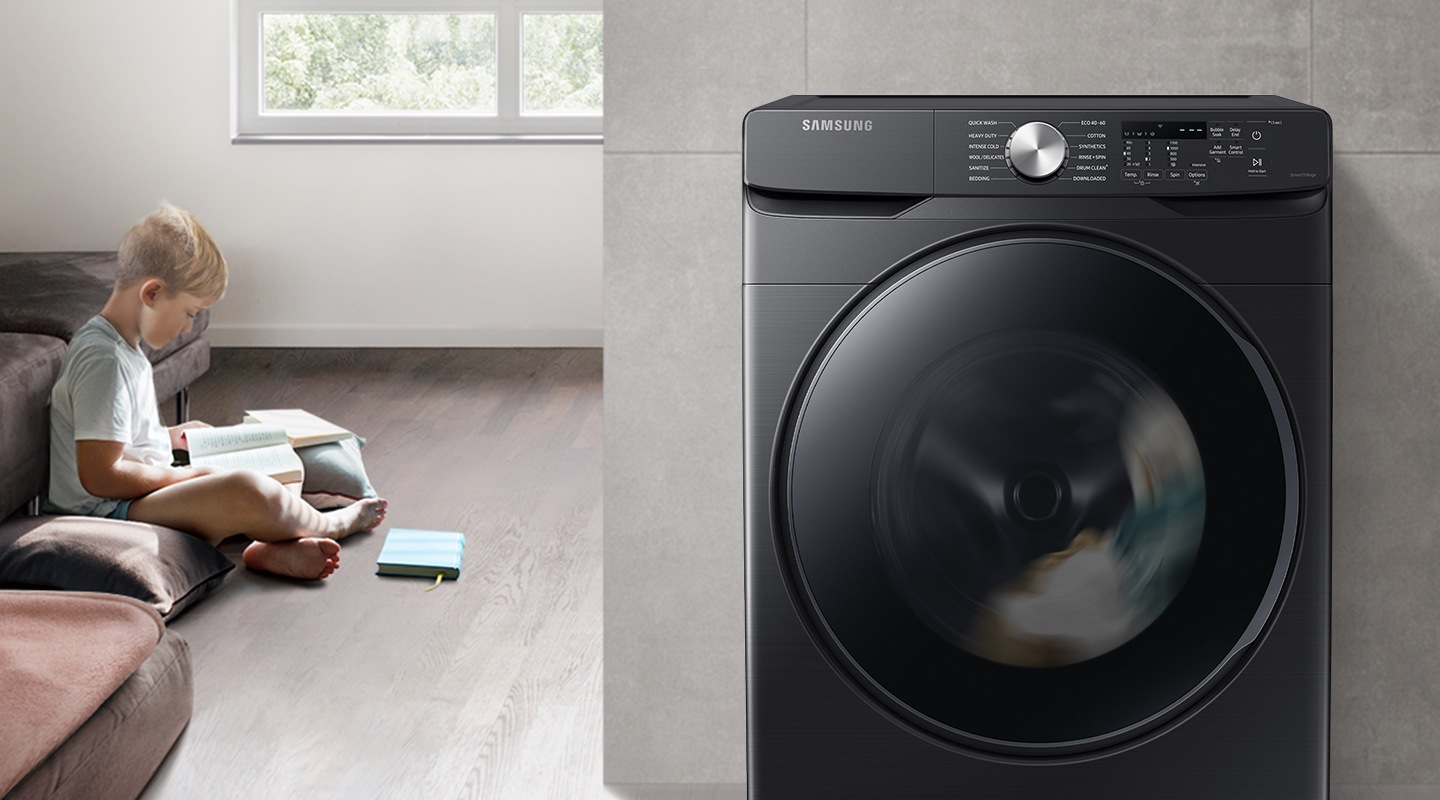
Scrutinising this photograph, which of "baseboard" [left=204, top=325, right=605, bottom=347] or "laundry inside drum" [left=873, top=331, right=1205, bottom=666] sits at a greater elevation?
"laundry inside drum" [left=873, top=331, right=1205, bottom=666]

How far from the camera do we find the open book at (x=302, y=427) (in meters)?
3.02

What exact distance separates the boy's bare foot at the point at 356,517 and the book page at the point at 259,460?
5.7 inches

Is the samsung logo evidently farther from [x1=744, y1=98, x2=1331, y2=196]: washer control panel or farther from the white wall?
the white wall

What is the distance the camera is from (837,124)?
119 cm

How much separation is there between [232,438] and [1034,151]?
91.1 inches

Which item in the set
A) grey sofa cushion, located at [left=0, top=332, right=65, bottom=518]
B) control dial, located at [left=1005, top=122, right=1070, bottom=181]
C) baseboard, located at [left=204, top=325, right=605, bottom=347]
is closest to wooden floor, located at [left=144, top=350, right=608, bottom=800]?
grey sofa cushion, located at [left=0, top=332, right=65, bottom=518]

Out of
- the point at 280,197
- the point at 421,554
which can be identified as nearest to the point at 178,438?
the point at 421,554

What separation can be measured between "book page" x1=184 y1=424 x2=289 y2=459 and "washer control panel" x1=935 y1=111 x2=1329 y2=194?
7.32 feet

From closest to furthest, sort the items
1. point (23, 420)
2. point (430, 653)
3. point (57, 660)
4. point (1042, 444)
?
1. point (1042, 444)
2. point (57, 660)
3. point (430, 653)
4. point (23, 420)

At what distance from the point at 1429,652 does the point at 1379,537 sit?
151 mm

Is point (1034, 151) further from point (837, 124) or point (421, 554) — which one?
point (421, 554)

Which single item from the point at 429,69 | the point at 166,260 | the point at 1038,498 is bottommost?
the point at 1038,498

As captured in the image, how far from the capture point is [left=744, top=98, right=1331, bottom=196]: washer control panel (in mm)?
1170

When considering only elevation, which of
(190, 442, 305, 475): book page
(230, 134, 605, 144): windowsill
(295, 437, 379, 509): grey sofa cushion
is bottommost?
(295, 437, 379, 509): grey sofa cushion
